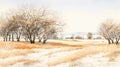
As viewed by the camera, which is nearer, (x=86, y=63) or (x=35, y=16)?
(x=86, y=63)

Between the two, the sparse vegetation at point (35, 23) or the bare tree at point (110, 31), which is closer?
the sparse vegetation at point (35, 23)

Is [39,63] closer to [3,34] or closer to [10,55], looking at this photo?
[10,55]

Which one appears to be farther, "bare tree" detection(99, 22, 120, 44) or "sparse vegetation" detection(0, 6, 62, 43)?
"bare tree" detection(99, 22, 120, 44)

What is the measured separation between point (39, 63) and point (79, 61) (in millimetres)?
2882

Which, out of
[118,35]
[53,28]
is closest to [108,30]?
[118,35]

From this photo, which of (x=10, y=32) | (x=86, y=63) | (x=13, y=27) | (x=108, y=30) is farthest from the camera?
(x=108, y=30)

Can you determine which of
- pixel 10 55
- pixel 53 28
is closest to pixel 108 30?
pixel 53 28

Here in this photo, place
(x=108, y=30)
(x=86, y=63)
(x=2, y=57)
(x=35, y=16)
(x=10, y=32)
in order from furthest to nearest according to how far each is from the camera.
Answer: (x=108, y=30) → (x=10, y=32) → (x=35, y=16) → (x=2, y=57) → (x=86, y=63)

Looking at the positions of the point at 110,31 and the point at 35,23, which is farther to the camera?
the point at 110,31

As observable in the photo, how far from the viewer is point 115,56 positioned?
2195cm

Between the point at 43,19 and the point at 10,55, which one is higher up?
the point at 43,19

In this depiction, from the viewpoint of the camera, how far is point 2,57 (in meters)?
24.8

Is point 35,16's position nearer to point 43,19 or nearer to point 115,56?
point 43,19

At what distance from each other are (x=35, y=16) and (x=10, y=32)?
62.7ft
